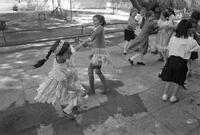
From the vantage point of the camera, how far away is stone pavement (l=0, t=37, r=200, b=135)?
2.90 m

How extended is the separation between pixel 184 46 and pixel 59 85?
2.17 metres

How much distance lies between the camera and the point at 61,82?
2824 millimetres

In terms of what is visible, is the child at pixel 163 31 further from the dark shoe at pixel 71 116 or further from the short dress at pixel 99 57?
the dark shoe at pixel 71 116

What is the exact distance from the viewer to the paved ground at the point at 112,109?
2.90m

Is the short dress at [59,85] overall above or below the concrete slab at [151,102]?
above

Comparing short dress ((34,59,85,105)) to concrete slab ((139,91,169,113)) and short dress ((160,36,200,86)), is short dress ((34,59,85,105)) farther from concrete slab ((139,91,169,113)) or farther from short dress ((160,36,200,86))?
short dress ((160,36,200,86))

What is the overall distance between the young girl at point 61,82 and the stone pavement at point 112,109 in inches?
14.7

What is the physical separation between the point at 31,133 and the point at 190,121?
8.30 feet

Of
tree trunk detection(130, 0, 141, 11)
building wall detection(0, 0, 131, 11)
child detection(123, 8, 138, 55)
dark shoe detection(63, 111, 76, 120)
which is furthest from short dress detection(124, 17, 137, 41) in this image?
building wall detection(0, 0, 131, 11)

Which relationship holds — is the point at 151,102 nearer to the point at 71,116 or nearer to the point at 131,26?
the point at 71,116

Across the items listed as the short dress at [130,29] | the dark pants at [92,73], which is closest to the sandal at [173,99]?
the dark pants at [92,73]

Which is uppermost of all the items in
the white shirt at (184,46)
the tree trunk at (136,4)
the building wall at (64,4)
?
the building wall at (64,4)

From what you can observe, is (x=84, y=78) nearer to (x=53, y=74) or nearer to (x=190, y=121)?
(x=53, y=74)

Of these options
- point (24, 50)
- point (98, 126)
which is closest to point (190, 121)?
point (98, 126)
